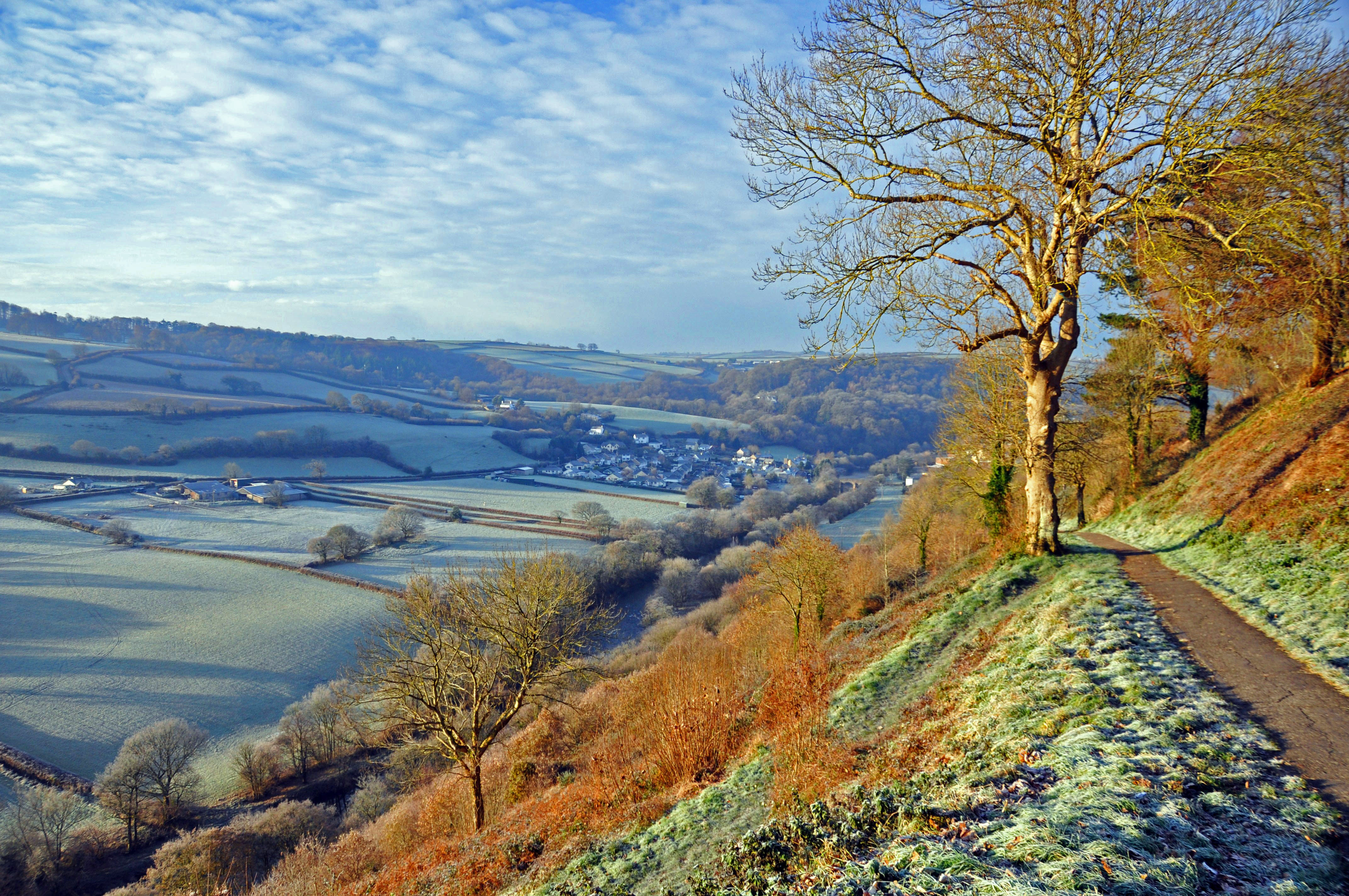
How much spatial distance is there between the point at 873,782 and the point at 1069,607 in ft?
17.8

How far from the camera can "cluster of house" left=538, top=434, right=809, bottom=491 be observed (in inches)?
3563

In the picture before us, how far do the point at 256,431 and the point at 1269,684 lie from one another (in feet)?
349

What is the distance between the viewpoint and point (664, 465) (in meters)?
100

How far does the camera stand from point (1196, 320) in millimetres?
10859

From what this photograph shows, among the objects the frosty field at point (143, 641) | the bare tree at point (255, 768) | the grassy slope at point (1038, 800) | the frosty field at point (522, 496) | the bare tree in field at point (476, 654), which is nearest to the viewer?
the grassy slope at point (1038, 800)

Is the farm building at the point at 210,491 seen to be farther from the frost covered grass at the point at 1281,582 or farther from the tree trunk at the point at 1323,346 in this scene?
the tree trunk at the point at 1323,346

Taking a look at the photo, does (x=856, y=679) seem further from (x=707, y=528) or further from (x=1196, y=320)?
(x=707, y=528)

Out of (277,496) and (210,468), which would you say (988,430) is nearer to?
(277,496)

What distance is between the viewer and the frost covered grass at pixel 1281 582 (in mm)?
6871

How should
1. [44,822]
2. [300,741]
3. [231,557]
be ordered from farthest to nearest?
1. [231,557]
2. [300,741]
3. [44,822]

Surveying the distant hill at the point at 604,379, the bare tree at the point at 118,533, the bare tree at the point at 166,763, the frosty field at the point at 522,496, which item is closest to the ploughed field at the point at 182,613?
the bare tree at the point at 118,533

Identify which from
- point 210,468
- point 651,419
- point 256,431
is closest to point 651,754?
point 210,468

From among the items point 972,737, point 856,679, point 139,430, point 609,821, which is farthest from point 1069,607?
point 139,430

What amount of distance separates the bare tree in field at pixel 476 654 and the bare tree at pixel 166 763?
1161 cm
